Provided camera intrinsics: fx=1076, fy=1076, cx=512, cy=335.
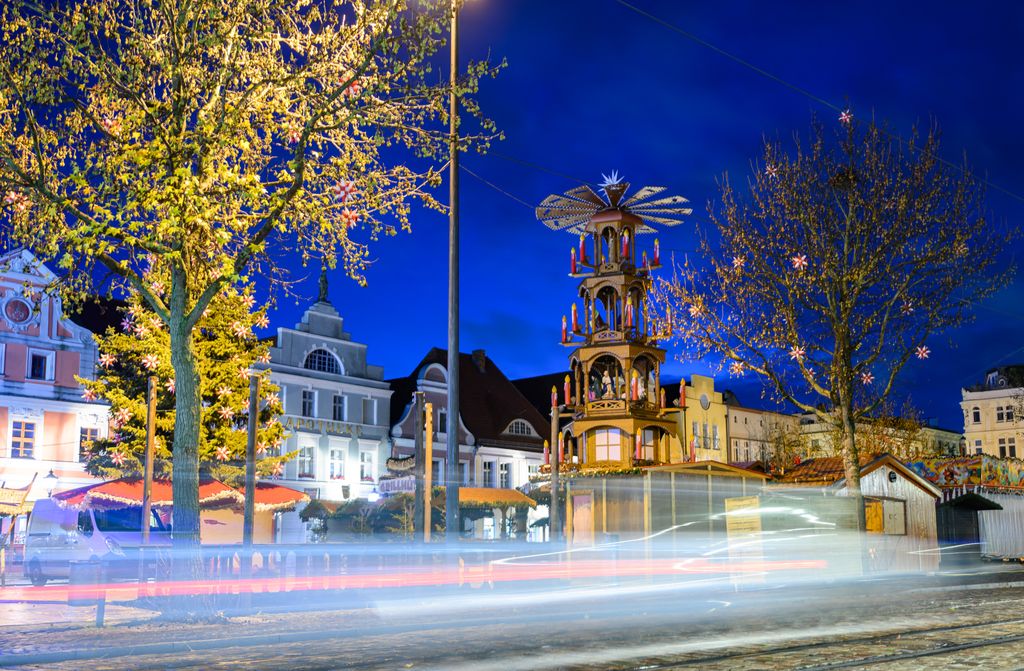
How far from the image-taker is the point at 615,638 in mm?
13250

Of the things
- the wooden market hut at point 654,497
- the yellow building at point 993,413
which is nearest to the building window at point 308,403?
the wooden market hut at point 654,497

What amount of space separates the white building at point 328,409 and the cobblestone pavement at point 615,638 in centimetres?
2951

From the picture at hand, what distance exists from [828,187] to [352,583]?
1664cm

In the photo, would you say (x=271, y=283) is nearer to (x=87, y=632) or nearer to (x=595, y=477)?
(x=87, y=632)

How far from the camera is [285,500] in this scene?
1121 inches

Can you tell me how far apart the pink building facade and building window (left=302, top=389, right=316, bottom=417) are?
8.94 m

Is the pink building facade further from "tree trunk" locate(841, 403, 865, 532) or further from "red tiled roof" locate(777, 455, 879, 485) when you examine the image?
"tree trunk" locate(841, 403, 865, 532)

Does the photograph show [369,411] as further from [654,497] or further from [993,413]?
[993,413]

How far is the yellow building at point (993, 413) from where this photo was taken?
10288cm

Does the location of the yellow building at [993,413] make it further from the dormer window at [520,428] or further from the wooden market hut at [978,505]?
the wooden market hut at [978,505]

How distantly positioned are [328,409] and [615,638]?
37.8 metres

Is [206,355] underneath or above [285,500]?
above

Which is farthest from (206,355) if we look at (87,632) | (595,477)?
(87,632)

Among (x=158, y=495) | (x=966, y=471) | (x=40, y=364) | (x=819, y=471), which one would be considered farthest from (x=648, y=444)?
(x=40, y=364)
